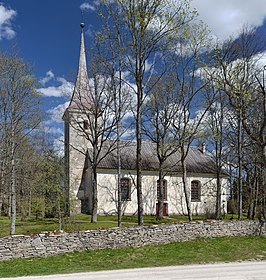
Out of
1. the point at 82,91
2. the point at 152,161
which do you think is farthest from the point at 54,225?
the point at 152,161

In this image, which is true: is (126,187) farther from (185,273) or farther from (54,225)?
(185,273)

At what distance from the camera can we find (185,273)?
33.8 ft

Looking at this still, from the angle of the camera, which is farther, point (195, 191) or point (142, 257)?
point (195, 191)

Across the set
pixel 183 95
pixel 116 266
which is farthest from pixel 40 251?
pixel 183 95

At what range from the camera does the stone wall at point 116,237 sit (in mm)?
12977

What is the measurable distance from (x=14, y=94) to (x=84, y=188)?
66.6 ft

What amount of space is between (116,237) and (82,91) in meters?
20.2

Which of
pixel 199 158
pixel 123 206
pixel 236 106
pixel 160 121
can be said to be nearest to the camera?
pixel 236 106

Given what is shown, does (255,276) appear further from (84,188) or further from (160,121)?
(84,188)

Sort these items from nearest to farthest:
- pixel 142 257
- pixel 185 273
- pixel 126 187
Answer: pixel 185 273, pixel 142 257, pixel 126 187

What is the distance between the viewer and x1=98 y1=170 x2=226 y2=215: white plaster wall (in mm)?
35031

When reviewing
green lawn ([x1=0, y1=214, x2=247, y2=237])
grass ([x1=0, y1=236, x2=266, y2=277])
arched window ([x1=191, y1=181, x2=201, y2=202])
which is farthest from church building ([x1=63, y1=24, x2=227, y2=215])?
grass ([x1=0, y1=236, x2=266, y2=277])

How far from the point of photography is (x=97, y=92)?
89.8 feet

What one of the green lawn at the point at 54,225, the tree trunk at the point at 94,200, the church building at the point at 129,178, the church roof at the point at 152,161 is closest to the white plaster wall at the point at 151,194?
the church building at the point at 129,178
